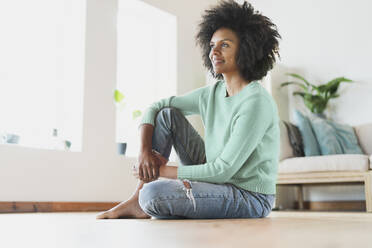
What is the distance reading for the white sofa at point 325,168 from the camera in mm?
3143

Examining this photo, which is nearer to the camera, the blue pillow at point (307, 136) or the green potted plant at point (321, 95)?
the blue pillow at point (307, 136)

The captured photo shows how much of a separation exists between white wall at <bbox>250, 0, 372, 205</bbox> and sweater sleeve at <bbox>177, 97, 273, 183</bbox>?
2.84 metres

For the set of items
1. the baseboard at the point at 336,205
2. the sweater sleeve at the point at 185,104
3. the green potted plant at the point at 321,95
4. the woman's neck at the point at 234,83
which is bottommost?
the baseboard at the point at 336,205

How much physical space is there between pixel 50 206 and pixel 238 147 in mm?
1989

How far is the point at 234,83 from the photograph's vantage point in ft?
5.61

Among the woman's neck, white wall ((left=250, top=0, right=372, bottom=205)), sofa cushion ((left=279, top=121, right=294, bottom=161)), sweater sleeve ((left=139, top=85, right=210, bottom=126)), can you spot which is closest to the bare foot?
sweater sleeve ((left=139, top=85, right=210, bottom=126))

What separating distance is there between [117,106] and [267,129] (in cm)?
245

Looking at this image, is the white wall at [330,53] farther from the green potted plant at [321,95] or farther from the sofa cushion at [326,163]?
the sofa cushion at [326,163]

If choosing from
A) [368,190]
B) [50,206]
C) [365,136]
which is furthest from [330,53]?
[50,206]

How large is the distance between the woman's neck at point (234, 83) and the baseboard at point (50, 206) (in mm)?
1855

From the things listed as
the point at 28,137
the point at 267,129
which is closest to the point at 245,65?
the point at 267,129

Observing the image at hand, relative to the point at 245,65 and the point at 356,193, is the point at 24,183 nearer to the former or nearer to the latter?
the point at 245,65

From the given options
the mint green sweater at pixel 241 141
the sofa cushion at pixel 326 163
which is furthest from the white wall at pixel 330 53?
the mint green sweater at pixel 241 141

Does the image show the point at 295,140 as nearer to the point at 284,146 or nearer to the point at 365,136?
the point at 284,146
